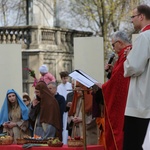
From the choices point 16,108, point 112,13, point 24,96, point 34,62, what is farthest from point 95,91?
point 112,13

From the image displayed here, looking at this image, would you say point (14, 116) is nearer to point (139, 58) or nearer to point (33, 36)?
point (139, 58)

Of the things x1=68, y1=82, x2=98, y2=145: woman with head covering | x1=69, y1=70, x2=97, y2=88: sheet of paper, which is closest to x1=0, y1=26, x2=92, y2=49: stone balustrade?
x1=68, y1=82, x2=98, y2=145: woman with head covering

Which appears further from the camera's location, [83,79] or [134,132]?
[83,79]

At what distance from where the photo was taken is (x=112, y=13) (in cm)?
2506

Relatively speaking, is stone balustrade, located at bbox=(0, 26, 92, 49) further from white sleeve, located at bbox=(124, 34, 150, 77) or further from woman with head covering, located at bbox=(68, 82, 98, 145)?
white sleeve, located at bbox=(124, 34, 150, 77)

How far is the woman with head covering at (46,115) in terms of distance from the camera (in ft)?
32.4

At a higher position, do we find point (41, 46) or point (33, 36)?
point (33, 36)

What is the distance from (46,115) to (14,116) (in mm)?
670

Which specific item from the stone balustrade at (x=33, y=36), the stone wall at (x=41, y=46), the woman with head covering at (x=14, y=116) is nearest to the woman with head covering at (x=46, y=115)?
the woman with head covering at (x=14, y=116)

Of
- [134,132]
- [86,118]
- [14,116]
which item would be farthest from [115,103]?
[14,116]

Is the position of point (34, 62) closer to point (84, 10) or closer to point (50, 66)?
point (50, 66)

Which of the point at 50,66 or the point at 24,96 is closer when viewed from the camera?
the point at 24,96

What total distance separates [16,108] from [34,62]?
1235cm

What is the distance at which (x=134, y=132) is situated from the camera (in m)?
6.41
